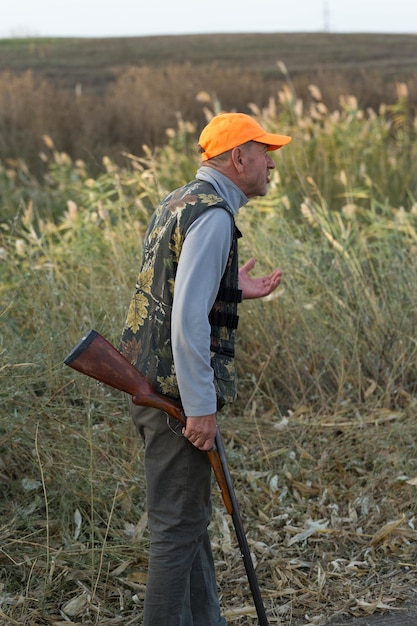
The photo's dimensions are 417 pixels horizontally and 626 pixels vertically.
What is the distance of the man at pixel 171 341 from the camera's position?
2.69 metres

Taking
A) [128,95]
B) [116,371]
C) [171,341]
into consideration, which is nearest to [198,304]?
[171,341]

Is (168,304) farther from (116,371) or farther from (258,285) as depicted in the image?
(258,285)

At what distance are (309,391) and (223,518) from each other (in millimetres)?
1212

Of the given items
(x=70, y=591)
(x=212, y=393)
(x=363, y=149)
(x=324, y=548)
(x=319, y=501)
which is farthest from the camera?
(x=363, y=149)

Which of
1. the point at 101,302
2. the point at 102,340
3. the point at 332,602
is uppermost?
the point at 102,340

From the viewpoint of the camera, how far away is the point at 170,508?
2822 mm

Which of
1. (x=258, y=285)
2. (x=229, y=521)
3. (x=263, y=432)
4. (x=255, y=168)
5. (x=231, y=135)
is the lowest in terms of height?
(x=229, y=521)

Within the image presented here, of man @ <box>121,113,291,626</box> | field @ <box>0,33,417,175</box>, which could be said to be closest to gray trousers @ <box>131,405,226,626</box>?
man @ <box>121,113,291,626</box>

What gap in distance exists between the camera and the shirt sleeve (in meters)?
2.59

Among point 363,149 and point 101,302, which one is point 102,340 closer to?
point 101,302

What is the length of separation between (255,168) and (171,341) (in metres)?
0.59

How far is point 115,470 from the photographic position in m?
3.90

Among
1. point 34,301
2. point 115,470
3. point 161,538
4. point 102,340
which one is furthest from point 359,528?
point 34,301

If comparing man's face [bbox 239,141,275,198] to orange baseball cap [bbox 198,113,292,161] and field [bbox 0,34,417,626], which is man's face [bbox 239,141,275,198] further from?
field [bbox 0,34,417,626]
